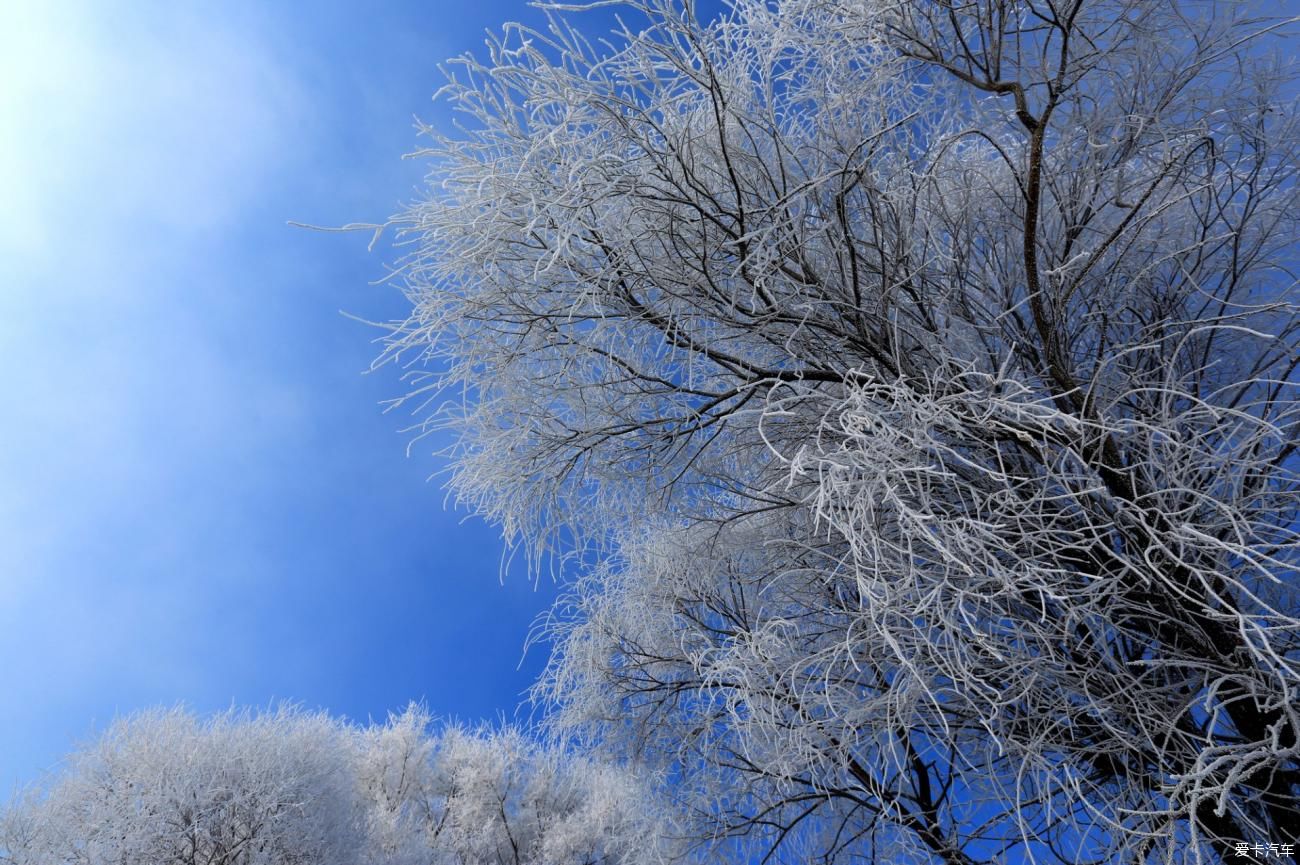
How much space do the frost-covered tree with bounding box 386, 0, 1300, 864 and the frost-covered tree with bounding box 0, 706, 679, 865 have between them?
250 centimetres

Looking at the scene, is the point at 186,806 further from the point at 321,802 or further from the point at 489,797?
the point at 489,797

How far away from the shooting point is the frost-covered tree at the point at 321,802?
23.7 feet

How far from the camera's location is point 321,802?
335 inches

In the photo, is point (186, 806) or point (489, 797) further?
point (489, 797)

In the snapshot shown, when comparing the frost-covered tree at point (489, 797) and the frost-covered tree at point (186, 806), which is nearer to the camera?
the frost-covered tree at point (186, 806)

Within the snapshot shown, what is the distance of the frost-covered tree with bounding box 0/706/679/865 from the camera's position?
7.21 m

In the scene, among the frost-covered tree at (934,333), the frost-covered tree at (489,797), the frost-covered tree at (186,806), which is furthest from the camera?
the frost-covered tree at (489,797)

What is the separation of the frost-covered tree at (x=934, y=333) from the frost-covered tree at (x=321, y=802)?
2.50m

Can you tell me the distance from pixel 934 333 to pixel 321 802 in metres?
7.73

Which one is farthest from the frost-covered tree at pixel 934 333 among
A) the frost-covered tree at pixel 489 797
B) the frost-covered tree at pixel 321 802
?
the frost-covered tree at pixel 489 797

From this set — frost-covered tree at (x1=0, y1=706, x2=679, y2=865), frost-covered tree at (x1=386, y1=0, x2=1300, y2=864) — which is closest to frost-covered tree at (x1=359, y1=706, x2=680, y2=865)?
frost-covered tree at (x1=0, y1=706, x2=679, y2=865)

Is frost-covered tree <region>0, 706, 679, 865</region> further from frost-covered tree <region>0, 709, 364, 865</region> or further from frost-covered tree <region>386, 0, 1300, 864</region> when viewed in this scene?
frost-covered tree <region>386, 0, 1300, 864</region>

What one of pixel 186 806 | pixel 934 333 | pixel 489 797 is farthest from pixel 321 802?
pixel 934 333

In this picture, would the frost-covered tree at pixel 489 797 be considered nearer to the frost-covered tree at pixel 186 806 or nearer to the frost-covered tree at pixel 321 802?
the frost-covered tree at pixel 321 802
